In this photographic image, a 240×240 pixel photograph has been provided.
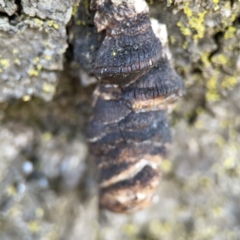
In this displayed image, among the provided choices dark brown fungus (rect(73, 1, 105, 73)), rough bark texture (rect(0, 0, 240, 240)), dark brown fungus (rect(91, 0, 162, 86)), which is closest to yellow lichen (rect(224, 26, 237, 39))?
rough bark texture (rect(0, 0, 240, 240))

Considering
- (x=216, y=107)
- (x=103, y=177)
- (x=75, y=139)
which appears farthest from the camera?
(x=75, y=139)

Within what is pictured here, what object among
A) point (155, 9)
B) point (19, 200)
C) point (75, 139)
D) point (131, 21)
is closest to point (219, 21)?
point (155, 9)

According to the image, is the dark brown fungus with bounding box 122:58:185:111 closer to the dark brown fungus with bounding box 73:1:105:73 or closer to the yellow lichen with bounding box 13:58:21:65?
the dark brown fungus with bounding box 73:1:105:73

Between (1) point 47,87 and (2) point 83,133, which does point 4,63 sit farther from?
(2) point 83,133

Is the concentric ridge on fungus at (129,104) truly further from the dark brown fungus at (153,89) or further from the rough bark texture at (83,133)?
the rough bark texture at (83,133)

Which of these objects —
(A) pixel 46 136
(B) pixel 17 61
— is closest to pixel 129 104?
(B) pixel 17 61

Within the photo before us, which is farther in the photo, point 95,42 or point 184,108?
point 184,108

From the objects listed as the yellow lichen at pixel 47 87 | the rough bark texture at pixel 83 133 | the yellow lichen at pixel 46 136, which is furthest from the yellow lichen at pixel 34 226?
the yellow lichen at pixel 47 87

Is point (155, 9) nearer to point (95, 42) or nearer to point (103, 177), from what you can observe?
point (95, 42)
